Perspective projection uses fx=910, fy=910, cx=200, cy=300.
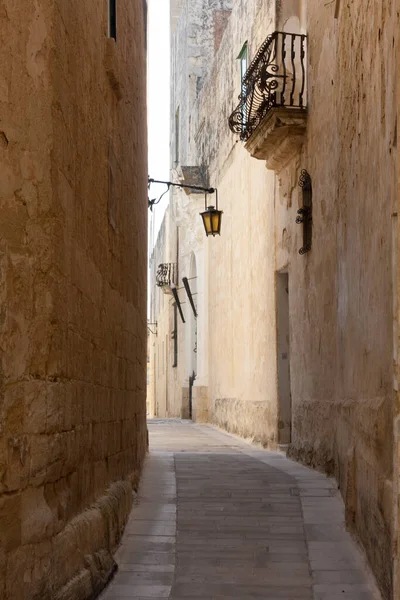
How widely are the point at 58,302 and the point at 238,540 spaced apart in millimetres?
2888

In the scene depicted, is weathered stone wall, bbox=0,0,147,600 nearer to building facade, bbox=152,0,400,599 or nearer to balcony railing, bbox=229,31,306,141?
building facade, bbox=152,0,400,599

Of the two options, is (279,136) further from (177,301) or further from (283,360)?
(177,301)

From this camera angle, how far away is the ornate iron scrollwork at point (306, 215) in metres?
10.2

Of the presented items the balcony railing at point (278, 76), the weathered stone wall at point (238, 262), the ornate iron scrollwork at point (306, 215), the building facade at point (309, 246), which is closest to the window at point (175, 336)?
the building facade at point (309, 246)

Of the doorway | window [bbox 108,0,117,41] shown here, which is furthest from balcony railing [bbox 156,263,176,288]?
window [bbox 108,0,117,41]

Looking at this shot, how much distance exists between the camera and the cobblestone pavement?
5.34 meters

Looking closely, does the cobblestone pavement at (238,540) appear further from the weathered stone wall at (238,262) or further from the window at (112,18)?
the weathered stone wall at (238,262)

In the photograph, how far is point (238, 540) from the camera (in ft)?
20.8

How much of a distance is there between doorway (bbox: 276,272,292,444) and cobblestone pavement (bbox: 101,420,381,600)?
2.72 meters

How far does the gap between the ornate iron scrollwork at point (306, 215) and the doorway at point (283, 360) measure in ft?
6.41

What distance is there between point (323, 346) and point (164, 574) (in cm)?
414

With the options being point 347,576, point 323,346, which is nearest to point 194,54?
point 323,346

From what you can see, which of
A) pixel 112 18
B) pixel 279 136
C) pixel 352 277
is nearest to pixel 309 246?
pixel 279 136

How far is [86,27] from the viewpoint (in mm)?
5164
